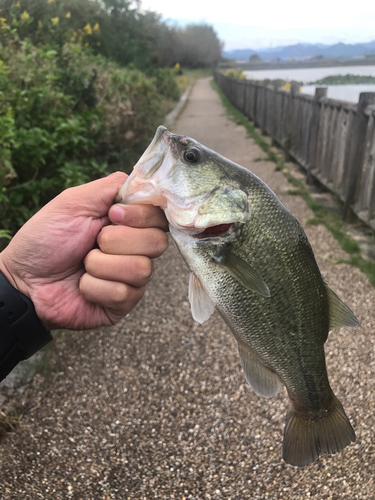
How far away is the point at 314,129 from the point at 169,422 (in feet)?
20.7

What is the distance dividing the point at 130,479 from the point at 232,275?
1869 mm

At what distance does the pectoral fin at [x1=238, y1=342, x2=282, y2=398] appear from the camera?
167cm

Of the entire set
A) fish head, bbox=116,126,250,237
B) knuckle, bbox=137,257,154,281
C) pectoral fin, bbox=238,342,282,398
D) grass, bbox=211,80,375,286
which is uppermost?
fish head, bbox=116,126,250,237

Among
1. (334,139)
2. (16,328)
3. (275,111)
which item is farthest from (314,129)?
(16,328)

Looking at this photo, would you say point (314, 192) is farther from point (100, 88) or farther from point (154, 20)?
point (154, 20)

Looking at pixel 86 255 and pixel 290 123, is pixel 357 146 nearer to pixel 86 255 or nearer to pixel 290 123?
pixel 290 123

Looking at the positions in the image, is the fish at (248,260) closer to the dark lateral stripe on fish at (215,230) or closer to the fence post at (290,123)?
the dark lateral stripe on fish at (215,230)

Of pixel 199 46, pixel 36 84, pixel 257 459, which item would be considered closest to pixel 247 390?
pixel 257 459

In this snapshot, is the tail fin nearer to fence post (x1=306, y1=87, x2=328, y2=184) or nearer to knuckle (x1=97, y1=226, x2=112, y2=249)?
knuckle (x1=97, y1=226, x2=112, y2=249)

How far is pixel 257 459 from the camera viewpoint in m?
2.79

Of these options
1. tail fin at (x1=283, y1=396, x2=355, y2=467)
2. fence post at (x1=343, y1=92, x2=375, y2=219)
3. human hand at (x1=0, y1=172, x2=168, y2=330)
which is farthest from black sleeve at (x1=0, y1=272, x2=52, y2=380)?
fence post at (x1=343, y1=92, x2=375, y2=219)

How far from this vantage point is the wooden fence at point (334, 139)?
5434 millimetres

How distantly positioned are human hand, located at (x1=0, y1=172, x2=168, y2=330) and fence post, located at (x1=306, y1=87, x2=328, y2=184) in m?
6.72

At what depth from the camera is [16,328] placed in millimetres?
1746
